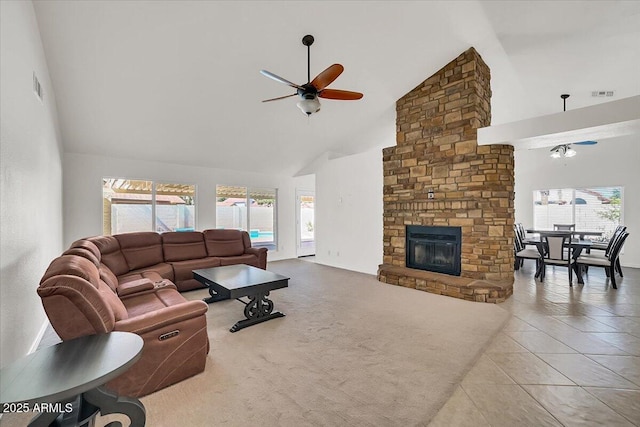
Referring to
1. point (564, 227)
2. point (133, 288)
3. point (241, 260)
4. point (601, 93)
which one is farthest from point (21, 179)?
point (564, 227)

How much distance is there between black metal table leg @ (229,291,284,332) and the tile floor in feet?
7.23

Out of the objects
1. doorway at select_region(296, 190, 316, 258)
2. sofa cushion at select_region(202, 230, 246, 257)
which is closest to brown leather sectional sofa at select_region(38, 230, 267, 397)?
sofa cushion at select_region(202, 230, 246, 257)

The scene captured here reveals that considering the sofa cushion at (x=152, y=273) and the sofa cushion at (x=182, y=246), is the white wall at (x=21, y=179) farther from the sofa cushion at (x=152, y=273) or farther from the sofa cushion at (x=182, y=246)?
the sofa cushion at (x=182, y=246)

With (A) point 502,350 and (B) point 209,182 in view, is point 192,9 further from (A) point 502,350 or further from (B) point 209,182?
(A) point 502,350

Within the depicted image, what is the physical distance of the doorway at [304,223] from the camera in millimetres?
8650

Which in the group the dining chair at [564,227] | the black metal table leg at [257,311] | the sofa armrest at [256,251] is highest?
the dining chair at [564,227]

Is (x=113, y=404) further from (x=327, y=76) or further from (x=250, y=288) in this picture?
(x=327, y=76)

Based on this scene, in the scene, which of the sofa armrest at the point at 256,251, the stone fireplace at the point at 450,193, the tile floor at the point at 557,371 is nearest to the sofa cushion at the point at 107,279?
the sofa armrest at the point at 256,251

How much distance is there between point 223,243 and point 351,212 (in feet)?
9.73

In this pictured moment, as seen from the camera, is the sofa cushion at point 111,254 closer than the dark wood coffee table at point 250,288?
No

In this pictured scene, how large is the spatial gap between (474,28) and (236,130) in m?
4.38

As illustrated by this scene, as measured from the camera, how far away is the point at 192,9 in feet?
10.4

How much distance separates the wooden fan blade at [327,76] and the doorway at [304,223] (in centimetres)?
547

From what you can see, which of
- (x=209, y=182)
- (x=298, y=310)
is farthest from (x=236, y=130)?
(x=298, y=310)
